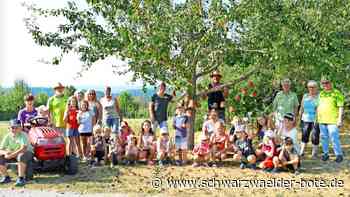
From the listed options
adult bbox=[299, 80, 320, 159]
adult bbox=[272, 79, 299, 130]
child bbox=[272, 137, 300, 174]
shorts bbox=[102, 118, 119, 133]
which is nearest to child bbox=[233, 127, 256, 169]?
child bbox=[272, 137, 300, 174]

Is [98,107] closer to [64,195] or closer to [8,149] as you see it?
[8,149]

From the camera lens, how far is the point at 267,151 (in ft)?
31.8

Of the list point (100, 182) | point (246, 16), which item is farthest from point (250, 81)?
point (100, 182)

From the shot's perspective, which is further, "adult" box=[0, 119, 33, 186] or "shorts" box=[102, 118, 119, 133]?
"shorts" box=[102, 118, 119, 133]

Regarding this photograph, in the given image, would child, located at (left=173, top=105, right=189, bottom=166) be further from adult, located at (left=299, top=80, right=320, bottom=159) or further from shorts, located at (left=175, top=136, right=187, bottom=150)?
adult, located at (left=299, top=80, right=320, bottom=159)

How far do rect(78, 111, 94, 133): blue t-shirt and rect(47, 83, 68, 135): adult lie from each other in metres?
0.46

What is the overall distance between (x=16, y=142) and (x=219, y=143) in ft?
12.7

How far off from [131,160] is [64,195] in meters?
2.51

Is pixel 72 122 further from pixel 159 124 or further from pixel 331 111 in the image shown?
pixel 331 111

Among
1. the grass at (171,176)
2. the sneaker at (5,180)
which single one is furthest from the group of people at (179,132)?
the sneaker at (5,180)

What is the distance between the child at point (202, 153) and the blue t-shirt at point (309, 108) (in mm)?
2291

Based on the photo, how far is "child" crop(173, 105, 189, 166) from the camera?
10195 millimetres

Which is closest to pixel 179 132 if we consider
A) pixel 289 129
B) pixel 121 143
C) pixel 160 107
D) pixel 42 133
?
pixel 160 107

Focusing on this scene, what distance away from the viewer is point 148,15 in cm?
1006
